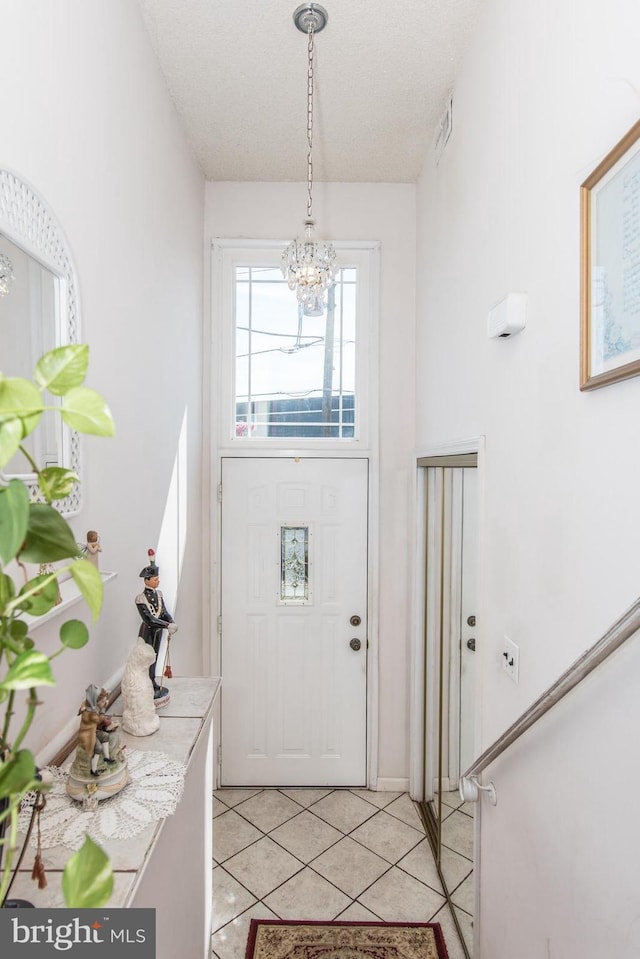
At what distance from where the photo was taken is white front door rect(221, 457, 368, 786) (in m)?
2.96

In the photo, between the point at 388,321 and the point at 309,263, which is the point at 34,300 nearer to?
the point at 309,263

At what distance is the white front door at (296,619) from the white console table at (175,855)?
3.90ft

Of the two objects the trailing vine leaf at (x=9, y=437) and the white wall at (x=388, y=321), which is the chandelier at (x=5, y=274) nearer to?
the trailing vine leaf at (x=9, y=437)

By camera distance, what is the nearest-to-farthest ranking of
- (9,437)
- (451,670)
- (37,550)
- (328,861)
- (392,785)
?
1. (9,437)
2. (37,550)
3. (451,670)
4. (328,861)
5. (392,785)

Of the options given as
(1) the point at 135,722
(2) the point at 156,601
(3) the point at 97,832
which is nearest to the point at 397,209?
(2) the point at 156,601

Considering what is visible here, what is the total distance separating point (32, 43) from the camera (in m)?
1.10

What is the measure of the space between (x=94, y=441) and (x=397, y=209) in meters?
2.21

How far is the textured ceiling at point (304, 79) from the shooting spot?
1.80 metres

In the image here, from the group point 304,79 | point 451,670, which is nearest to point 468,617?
point 451,670

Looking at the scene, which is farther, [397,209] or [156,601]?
[397,209]

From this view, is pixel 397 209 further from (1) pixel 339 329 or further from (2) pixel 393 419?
(2) pixel 393 419

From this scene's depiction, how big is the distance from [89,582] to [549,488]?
107cm

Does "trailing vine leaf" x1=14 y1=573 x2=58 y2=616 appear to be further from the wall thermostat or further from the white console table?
the wall thermostat

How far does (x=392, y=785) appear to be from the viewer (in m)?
2.93
